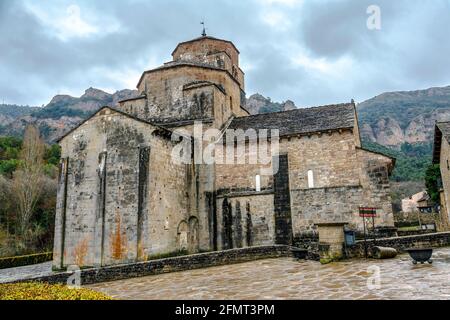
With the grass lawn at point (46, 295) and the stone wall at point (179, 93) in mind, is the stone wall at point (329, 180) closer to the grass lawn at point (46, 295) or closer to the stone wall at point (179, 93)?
the stone wall at point (179, 93)

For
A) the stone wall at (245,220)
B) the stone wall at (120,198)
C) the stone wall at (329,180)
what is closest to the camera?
the stone wall at (120,198)

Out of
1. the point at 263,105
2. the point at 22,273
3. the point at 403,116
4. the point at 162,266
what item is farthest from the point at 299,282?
the point at 403,116

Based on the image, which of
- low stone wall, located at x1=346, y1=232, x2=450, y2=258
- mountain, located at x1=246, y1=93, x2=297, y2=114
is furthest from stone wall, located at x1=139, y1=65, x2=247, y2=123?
mountain, located at x1=246, y1=93, x2=297, y2=114

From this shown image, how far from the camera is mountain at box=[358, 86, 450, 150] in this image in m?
124

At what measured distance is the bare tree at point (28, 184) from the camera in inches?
1236

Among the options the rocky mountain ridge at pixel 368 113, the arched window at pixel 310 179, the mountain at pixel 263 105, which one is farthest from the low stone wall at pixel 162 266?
the mountain at pixel 263 105

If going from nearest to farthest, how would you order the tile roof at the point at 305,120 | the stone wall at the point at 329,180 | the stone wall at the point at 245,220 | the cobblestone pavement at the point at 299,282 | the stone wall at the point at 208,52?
the cobblestone pavement at the point at 299,282 < the stone wall at the point at 329,180 < the stone wall at the point at 245,220 < the tile roof at the point at 305,120 < the stone wall at the point at 208,52

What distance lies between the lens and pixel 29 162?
32.9 metres

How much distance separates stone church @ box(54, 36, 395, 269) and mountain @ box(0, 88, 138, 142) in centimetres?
6130

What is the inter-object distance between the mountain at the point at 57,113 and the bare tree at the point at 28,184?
4292 cm

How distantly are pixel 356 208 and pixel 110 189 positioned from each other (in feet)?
43.7
